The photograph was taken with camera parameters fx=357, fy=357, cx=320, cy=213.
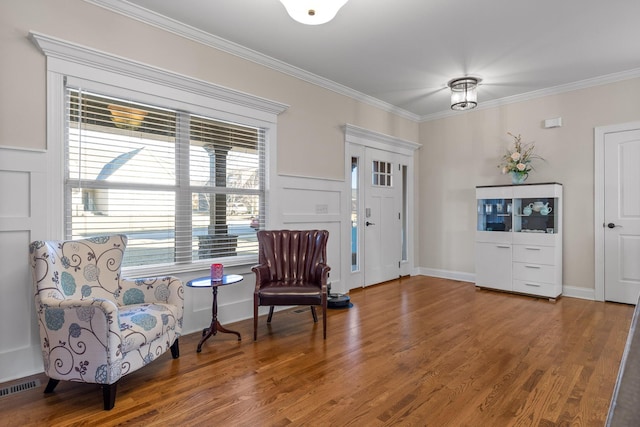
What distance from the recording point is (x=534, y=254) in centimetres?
456

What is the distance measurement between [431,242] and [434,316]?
7.83 feet

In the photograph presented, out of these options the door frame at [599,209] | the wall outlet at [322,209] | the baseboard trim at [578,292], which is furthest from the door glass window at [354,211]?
the door frame at [599,209]

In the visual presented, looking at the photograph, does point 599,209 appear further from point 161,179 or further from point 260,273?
point 161,179

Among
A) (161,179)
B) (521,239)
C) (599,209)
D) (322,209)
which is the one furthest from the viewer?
(521,239)

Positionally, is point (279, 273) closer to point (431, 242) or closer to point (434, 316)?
point (434, 316)

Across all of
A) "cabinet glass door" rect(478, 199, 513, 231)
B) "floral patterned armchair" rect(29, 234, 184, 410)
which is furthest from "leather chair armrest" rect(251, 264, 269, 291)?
"cabinet glass door" rect(478, 199, 513, 231)

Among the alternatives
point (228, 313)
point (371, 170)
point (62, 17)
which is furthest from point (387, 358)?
point (62, 17)

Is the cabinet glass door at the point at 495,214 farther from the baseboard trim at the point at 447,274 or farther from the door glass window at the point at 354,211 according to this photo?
the door glass window at the point at 354,211

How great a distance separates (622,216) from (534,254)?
1.03 m

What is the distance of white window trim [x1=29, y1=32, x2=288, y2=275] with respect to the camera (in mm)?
2562

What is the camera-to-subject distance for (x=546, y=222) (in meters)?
4.61

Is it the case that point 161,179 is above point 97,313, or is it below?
above

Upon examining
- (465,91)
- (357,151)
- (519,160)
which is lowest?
(519,160)

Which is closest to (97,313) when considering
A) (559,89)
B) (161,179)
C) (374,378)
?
(161,179)
